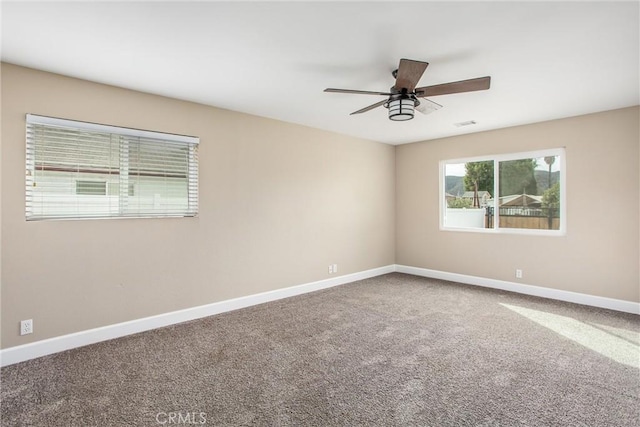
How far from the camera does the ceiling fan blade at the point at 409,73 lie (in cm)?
227

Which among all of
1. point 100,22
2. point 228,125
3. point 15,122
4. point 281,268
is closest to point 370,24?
point 100,22

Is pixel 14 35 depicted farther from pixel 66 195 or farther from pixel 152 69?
pixel 66 195

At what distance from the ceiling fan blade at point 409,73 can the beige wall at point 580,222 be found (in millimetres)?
2915

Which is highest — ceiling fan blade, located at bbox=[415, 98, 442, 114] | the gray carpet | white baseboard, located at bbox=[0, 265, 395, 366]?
ceiling fan blade, located at bbox=[415, 98, 442, 114]

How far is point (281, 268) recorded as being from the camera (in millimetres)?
4461

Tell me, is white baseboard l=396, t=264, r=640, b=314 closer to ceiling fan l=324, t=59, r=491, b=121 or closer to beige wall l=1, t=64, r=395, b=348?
beige wall l=1, t=64, r=395, b=348

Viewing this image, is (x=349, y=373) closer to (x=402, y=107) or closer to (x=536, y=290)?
(x=402, y=107)

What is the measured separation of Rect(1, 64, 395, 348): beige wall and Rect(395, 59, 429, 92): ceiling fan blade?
2151mm

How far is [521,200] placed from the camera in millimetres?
4750

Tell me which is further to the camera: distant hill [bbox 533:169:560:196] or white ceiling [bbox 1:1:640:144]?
distant hill [bbox 533:169:560:196]

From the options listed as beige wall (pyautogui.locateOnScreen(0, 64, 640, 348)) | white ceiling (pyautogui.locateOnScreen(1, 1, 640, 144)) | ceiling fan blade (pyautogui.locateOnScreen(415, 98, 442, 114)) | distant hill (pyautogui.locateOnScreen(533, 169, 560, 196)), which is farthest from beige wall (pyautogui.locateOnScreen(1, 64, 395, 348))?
distant hill (pyautogui.locateOnScreen(533, 169, 560, 196))

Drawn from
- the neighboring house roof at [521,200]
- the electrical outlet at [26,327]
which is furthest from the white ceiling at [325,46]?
the electrical outlet at [26,327]

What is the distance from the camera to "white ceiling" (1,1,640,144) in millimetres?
1970

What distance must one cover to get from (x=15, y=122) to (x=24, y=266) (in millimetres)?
1182
